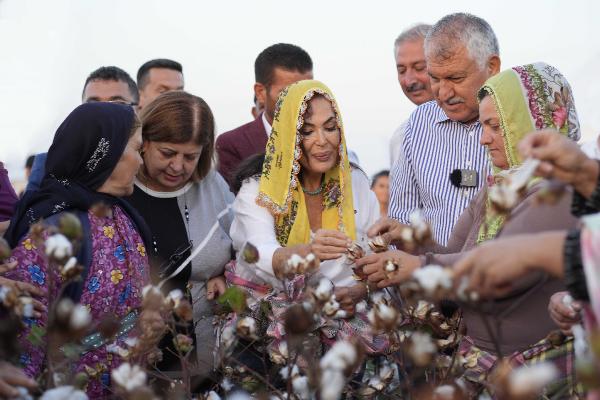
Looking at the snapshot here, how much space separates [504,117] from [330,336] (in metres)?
1.11

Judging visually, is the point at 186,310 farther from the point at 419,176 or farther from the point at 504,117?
the point at 419,176

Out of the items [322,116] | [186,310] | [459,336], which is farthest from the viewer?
[322,116]

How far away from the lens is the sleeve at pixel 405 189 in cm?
434

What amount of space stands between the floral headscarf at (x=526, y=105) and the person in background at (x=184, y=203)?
1462 millimetres

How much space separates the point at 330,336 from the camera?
3.58m

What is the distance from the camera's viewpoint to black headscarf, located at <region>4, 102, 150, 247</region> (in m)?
3.31

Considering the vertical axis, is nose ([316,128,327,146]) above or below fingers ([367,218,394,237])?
above

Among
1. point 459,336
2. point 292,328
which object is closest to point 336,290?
point 459,336

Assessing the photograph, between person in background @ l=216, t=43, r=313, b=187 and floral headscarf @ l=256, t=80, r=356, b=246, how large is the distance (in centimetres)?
154

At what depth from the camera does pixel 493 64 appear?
437cm

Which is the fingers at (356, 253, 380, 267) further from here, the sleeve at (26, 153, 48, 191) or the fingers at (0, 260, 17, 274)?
the sleeve at (26, 153, 48, 191)

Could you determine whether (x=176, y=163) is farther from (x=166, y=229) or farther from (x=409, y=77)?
(x=409, y=77)

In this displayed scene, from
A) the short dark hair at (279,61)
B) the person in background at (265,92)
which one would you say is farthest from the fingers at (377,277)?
the short dark hair at (279,61)

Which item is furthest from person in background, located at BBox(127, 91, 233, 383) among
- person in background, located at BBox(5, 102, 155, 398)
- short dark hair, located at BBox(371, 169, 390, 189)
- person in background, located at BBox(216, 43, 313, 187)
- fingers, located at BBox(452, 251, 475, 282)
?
short dark hair, located at BBox(371, 169, 390, 189)
